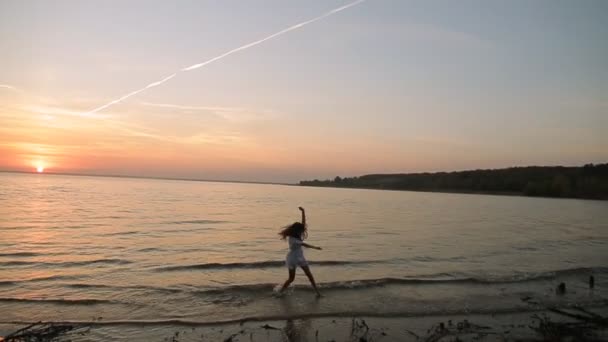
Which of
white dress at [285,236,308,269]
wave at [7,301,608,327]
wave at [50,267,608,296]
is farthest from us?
wave at [50,267,608,296]

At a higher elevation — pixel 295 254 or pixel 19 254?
pixel 295 254

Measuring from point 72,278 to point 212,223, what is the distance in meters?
16.6

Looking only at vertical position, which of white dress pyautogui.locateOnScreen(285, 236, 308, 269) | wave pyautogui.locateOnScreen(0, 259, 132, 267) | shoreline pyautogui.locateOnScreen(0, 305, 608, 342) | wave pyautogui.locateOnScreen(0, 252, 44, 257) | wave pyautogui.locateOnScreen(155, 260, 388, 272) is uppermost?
white dress pyautogui.locateOnScreen(285, 236, 308, 269)

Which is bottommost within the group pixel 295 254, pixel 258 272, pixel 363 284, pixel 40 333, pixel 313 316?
pixel 258 272

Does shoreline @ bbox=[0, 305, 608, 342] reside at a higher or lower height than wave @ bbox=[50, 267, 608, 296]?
higher

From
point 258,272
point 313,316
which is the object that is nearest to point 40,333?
point 313,316

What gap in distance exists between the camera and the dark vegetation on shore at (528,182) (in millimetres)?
107188

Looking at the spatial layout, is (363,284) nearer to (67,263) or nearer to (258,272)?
(258,272)

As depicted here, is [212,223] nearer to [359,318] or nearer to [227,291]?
[227,291]

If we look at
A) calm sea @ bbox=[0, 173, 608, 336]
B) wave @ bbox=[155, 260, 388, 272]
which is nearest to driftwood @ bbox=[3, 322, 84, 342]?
calm sea @ bbox=[0, 173, 608, 336]

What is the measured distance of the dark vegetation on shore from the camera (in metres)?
107

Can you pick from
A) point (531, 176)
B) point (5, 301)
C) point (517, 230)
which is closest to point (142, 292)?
point (5, 301)

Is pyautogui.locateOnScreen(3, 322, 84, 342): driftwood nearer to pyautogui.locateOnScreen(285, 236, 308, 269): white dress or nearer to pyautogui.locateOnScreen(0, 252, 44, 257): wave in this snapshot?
pyautogui.locateOnScreen(285, 236, 308, 269): white dress

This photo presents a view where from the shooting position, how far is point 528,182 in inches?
4594
